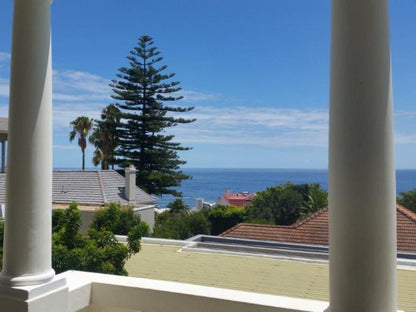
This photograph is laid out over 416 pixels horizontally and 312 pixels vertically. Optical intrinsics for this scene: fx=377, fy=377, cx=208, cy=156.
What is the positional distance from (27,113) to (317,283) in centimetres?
618

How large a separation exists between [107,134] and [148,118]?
467 centimetres

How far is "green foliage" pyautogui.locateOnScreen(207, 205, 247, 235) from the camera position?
23.1 metres

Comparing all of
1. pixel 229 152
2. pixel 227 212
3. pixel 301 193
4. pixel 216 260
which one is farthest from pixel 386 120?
pixel 229 152

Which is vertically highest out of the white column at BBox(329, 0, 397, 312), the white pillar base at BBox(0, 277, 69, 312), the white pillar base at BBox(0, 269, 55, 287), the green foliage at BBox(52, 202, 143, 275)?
the white column at BBox(329, 0, 397, 312)

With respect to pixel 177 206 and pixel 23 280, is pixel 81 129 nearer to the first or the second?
pixel 177 206

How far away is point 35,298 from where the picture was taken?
1942 millimetres

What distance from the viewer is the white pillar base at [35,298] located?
6.33 feet

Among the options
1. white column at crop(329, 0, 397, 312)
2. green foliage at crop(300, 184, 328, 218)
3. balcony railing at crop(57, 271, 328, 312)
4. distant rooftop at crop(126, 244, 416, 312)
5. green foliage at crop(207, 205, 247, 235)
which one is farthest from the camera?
green foliage at crop(300, 184, 328, 218)

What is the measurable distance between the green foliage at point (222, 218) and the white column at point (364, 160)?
21.7 meters

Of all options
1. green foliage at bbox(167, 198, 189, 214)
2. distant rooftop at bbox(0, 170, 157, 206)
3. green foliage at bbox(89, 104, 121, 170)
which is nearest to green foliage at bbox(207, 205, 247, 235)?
distant rooftop at bbox(0, 170, 157, 206)

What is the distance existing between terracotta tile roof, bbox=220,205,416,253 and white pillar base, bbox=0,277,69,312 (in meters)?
12.7

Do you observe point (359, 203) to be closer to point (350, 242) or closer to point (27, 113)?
point (350, 242)

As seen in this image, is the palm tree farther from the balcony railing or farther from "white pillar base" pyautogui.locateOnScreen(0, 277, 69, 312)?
"white pillar base" pyautogui.locateOnScreen(0, 277, 69, 312)

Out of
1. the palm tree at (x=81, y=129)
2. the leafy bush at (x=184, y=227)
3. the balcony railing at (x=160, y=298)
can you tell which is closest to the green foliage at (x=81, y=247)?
the balcony railing at (x=160, y=298)
